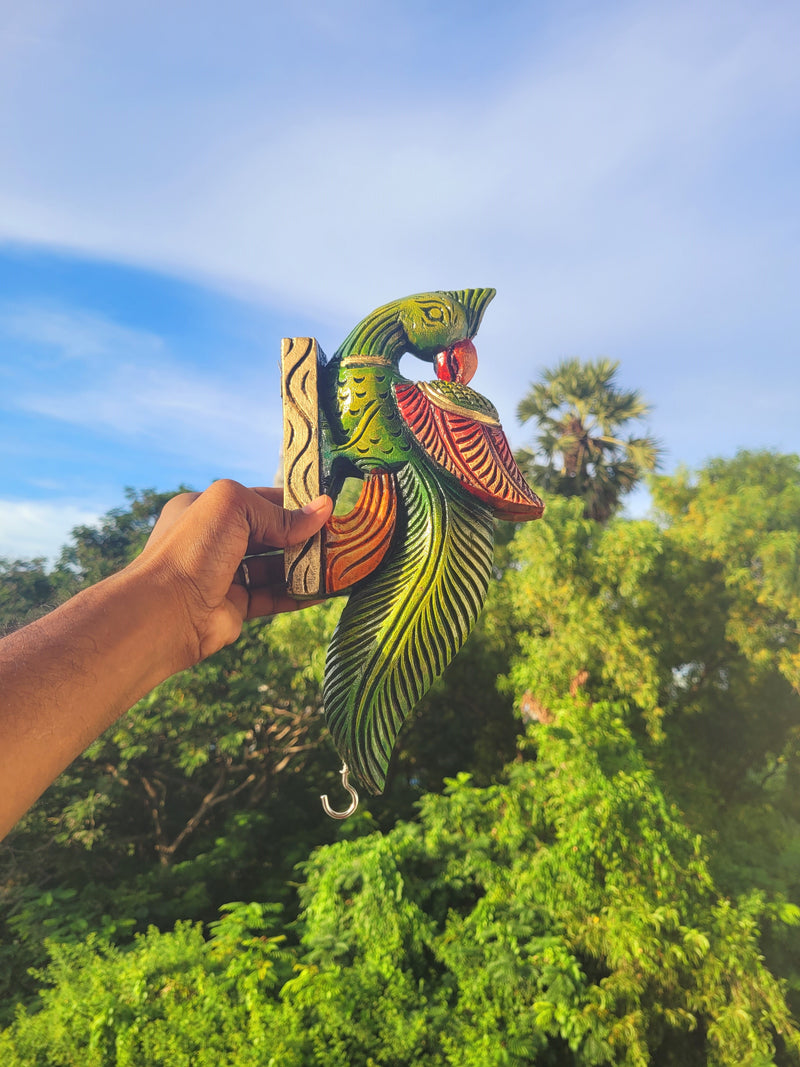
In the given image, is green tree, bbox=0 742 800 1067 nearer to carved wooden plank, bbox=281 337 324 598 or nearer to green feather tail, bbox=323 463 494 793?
green feather tail, bbox=323 463 494 793

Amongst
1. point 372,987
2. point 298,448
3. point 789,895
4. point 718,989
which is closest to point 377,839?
point 372,987

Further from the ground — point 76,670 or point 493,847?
point 76,670

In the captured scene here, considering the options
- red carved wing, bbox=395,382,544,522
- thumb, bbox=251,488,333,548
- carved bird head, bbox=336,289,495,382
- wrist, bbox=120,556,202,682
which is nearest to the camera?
wrist, bbox=120,556,202,682

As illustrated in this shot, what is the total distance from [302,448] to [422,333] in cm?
41

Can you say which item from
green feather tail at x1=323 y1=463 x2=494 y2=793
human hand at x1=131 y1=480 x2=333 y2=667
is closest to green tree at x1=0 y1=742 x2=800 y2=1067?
green feather tail at x1=323 y1=463 x2=494 y2=793

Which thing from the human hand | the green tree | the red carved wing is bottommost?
the green tree

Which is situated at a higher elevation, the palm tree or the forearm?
the palm tree

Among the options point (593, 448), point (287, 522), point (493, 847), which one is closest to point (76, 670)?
point (287, 522)

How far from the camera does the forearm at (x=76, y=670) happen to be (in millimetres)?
804

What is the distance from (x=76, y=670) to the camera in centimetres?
90

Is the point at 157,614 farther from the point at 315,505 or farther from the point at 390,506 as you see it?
the point at 390,506

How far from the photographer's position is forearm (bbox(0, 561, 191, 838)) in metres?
0.80

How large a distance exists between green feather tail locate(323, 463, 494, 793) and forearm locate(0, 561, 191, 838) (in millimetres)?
352

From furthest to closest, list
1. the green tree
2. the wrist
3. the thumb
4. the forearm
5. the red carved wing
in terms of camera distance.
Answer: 1. the green tree
2. the red carved wing
3. the thumb
4. the wrist
5. the forearm
